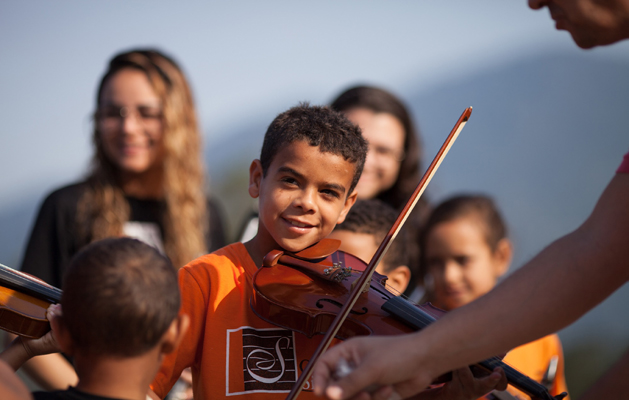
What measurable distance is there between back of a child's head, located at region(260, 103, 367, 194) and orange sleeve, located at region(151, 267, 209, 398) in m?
0.42

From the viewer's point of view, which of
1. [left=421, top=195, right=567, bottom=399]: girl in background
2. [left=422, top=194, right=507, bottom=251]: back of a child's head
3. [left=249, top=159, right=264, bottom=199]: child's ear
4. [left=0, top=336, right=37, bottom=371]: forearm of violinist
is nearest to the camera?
[left=0, top=336, right=37, bottom=371]: forearm of violinist

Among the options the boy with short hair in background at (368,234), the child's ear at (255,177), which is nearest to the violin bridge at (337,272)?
the child's ear at (255,177)

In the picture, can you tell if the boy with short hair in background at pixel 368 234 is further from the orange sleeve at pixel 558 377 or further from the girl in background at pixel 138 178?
the girl in background at pixel 138 178

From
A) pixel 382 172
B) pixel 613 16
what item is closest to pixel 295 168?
pixel 613 16

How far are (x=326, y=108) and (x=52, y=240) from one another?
1470 millimetres

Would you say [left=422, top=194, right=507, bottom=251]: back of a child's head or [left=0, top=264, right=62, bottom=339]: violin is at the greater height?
[left=422, top=194, right=507, bottom=251]: back of a child's head

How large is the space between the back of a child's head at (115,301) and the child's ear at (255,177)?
616 mm

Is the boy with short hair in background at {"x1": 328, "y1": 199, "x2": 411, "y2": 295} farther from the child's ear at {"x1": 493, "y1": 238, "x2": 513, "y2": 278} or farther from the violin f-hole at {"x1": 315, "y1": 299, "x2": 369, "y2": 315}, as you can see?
the child's ear at {"x1": 493, "y1": 238, "x2": 513, "y2": 278}

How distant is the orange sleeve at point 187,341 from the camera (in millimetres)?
1396

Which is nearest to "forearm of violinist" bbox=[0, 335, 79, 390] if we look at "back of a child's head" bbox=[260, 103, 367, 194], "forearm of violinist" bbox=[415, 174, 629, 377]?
"back of a child's head" bbox=[260, 103, 367, 194]

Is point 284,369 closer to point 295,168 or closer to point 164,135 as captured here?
point 295,168

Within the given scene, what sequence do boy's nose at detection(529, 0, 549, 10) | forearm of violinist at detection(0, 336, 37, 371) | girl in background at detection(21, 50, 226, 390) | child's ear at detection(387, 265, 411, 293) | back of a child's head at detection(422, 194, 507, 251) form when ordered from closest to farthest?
boy's nose at detection(529, 0, 549, 10) < forearm of violinist at detection(0, 336, 37, 371) < child's ear at detection(387, 265, 411, 293) < girl in background at detection(21, 50, 226, 390) < back of a child's head at detection(422, 194, 507, 251)

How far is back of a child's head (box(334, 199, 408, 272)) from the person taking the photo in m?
2.21

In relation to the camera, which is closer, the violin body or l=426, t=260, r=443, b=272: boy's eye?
the violin body
